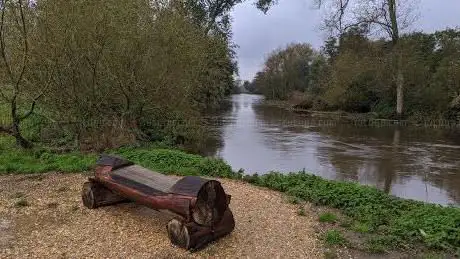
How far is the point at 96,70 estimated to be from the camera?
12.3 meters

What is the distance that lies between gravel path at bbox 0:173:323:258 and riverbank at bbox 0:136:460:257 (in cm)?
21

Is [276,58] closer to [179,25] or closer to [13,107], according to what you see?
[179,25]

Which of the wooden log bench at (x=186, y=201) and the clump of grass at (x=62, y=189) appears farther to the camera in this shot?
the clump of grass at (x=62, y=189)

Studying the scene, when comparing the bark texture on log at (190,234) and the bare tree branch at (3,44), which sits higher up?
the bare tree branch at (3,44)

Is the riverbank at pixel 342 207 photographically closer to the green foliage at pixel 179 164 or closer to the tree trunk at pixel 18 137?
the green foliage at pixel 179 164

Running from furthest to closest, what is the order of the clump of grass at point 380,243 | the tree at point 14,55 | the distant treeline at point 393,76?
the distant treeline at point 393,76 → the tree at point 14,55 → the clump of grass at point 380,243

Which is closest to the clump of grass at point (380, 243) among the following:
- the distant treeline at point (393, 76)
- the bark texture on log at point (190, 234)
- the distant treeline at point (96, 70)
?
the bark texture on log at point (190, 234)

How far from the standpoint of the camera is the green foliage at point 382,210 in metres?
6.05

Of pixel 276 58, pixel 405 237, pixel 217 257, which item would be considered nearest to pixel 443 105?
pixel 405 237

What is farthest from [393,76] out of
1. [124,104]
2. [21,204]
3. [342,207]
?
[21,204]

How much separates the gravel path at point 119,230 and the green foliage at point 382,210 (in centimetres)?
78

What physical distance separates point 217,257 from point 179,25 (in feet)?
32.4

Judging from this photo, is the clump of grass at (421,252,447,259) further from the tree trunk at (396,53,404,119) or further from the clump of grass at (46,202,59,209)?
the tree trunk at (396,53,404,119)

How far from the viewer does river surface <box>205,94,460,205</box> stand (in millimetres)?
11430
